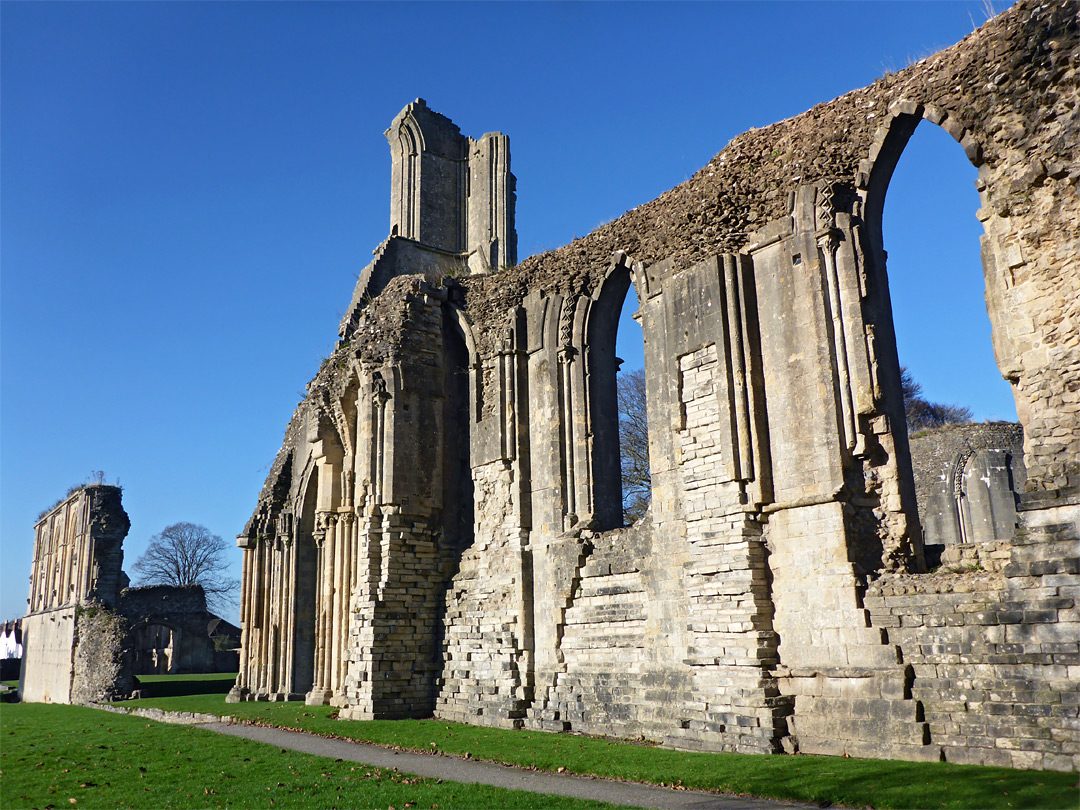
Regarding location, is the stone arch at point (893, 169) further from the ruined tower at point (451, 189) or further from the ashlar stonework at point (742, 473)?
the ruined tower at point (451, 189)

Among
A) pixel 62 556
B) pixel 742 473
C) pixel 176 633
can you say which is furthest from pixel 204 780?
pixel 176 633

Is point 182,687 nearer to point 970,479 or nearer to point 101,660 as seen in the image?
point 101,660

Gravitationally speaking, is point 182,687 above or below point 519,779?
below

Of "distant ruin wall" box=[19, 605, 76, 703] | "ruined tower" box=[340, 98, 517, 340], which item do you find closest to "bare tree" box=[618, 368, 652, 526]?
"ruined tower" box=[340, 98, 517, 340]

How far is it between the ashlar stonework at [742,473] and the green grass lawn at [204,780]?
138 inches

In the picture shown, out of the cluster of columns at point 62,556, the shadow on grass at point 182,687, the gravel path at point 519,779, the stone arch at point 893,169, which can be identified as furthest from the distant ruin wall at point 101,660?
the stone arch at point 893,169

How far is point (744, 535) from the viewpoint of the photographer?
34.1 ft

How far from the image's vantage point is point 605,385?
554 inches

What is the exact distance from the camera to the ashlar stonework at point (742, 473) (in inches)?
327

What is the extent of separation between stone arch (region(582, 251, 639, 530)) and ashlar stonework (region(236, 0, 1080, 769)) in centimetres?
5

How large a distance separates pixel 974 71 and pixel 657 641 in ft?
25.6

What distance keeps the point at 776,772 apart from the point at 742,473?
11.9 ft

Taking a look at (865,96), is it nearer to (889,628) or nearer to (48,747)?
(889,628)

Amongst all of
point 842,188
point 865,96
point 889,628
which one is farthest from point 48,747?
point 865,96
